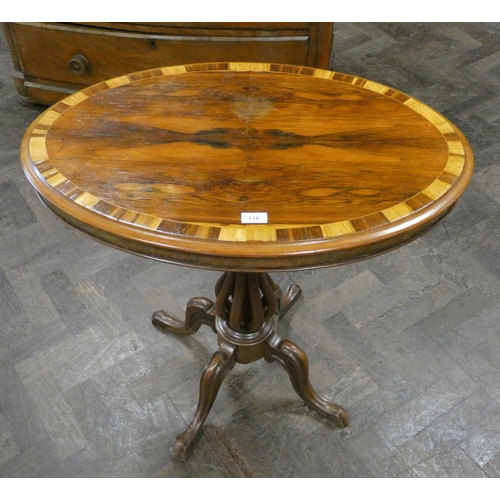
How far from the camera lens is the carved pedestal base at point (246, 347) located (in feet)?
3.91

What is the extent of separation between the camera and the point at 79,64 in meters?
2.07

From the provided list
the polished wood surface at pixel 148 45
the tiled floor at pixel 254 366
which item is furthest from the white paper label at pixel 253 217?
the polished wood surface at pixel 148 45

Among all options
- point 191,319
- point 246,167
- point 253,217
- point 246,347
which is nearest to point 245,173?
point 246,167

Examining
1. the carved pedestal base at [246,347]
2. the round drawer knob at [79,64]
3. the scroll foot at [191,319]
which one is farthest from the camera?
the round drawer knob at [79,64]

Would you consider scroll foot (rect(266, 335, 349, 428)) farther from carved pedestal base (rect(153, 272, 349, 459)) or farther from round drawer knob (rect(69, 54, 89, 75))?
round drawer knob (rect(69, 54, 89, 75))

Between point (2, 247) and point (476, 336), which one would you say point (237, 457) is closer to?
point (476, 336)

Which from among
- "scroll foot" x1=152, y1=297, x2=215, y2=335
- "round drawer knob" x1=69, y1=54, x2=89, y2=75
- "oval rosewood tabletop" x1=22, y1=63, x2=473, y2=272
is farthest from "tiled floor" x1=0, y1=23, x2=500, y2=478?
"oval rosewood tabletop" x1=22, y1=63, x2=473, y2=272

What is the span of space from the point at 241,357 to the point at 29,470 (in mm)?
575

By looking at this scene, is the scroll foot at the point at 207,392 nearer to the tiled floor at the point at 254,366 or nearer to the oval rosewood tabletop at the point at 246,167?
the tiled floor at the point at 254,366

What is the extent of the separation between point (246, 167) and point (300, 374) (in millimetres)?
579

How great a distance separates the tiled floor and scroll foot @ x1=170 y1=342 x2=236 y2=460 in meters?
0.05

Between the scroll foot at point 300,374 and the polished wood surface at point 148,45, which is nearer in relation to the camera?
the scroll foot at point 300,374

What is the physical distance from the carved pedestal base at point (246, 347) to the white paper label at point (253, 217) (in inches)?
13.8
